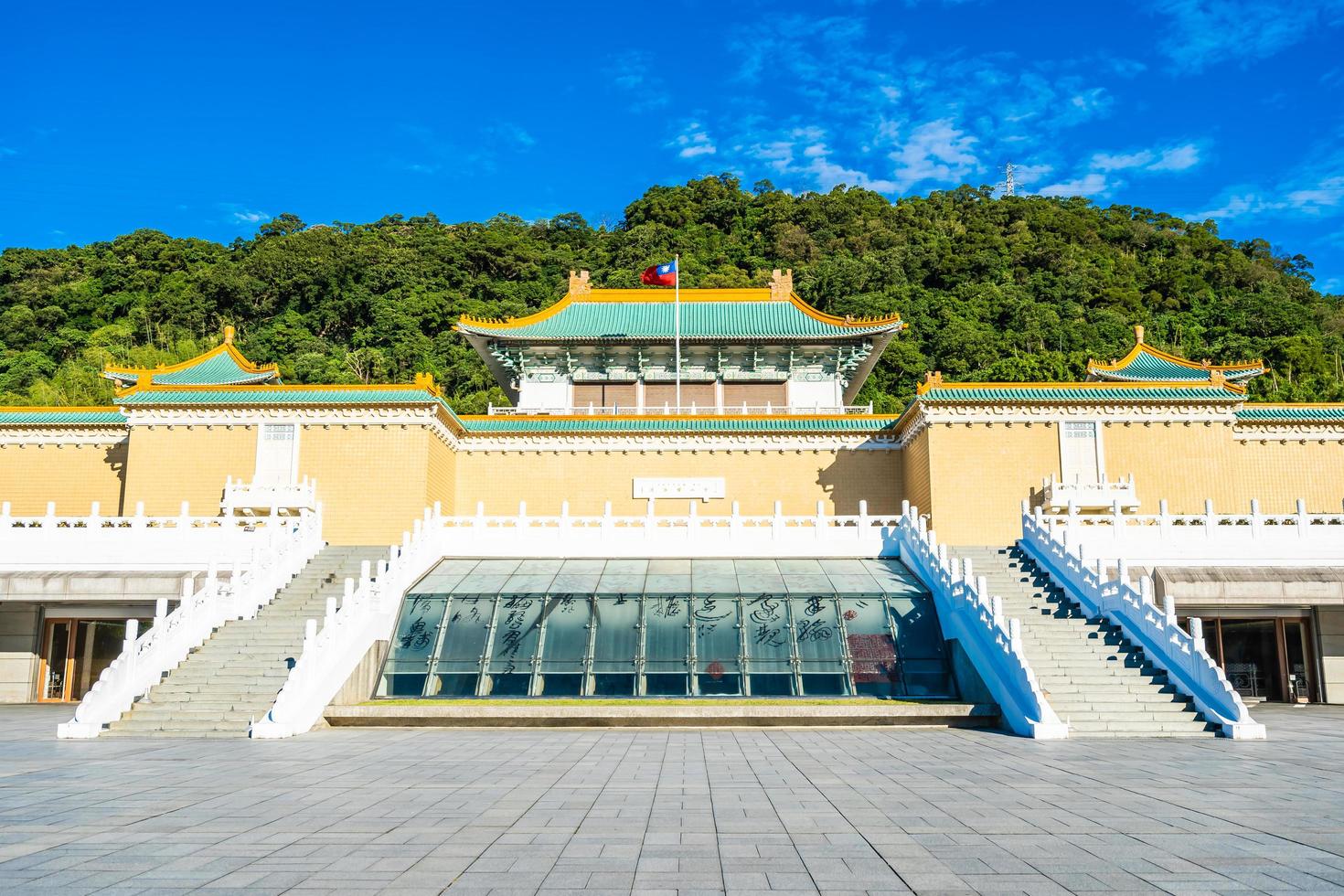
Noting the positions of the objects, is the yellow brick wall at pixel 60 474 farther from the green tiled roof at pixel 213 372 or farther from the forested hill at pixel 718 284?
the forested hill at pixel 718 284

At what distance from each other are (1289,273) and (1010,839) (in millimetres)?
91590

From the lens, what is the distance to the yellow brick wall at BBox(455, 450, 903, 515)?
2894 cm

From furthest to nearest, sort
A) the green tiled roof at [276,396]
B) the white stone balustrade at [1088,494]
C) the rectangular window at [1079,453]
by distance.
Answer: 1. the green tiled roof at [276,396]
2. the rectangular window at [1079,453]
3. the white stone balustrade at [1088,494]

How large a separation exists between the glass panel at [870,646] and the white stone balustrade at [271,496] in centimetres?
1449

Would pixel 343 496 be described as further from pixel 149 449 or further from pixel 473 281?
pixel 473 281

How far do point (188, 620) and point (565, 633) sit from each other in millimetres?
6869

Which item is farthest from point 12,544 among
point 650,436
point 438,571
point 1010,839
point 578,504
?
point 1010,839

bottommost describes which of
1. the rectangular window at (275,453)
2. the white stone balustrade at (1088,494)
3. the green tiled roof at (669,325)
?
the white stone balustrade at (1088,494)

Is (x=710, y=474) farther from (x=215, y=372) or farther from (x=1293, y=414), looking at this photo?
(x=1293, y=414)

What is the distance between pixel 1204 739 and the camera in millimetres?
14211

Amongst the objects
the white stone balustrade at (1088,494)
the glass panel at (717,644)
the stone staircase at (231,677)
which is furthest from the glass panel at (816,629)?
the stone staircase at (231,677)

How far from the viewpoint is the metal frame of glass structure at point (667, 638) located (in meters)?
18.4

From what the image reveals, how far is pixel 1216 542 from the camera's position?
21.5m

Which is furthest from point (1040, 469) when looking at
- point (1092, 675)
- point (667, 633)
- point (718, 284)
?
point (718, 284)
